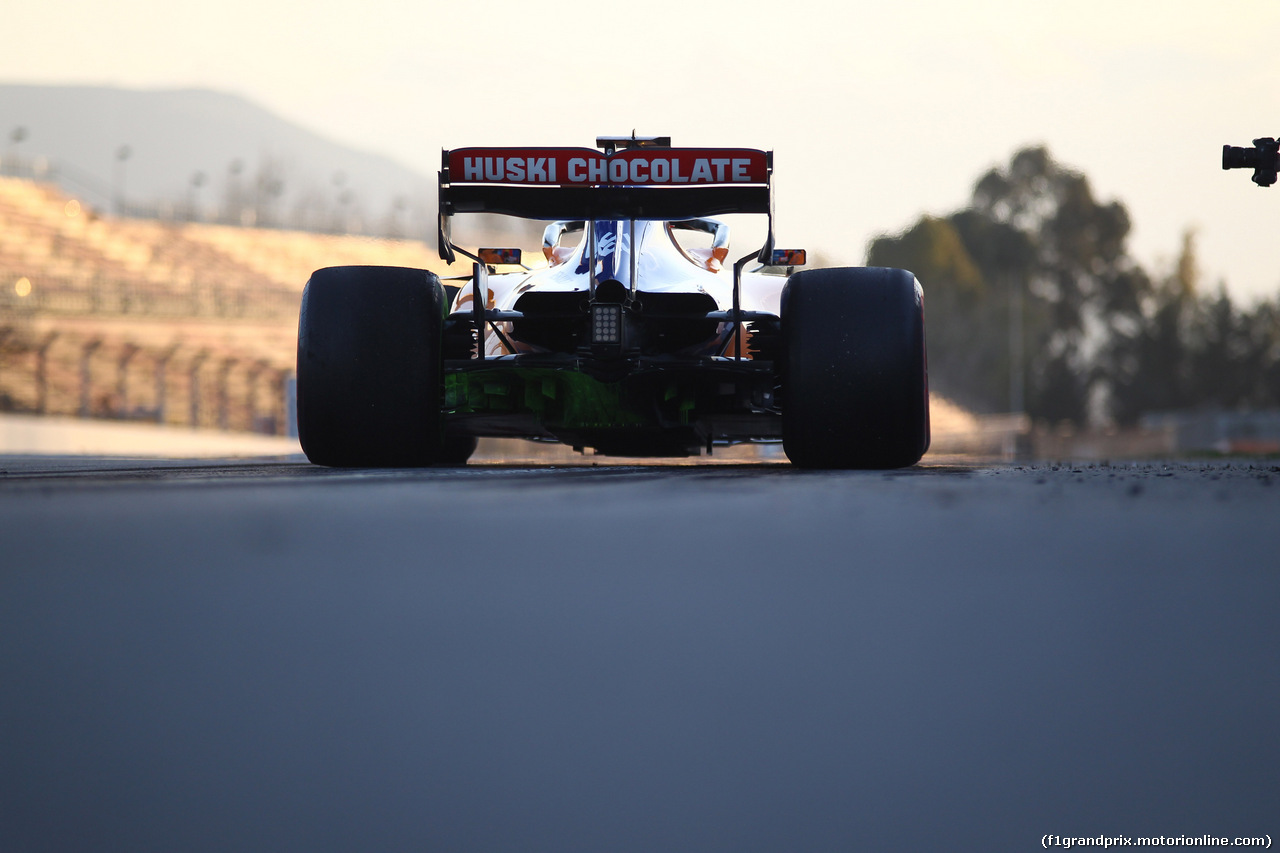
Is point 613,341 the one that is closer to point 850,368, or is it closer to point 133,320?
point 850,368

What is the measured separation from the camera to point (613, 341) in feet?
15.1

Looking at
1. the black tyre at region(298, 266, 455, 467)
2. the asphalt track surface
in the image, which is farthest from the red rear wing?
the asphalt track surface

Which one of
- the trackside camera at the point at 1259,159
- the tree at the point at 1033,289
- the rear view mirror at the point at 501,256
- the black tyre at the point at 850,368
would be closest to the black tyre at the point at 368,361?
the rear view mirror at the point at 501,256

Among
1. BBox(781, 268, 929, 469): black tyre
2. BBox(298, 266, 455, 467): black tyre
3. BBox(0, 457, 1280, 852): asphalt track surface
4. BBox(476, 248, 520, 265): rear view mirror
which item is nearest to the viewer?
BBox(0, 457, 1280, 852): asphalt track surface

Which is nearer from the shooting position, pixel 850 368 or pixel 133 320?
pixel 850 368

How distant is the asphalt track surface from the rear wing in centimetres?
281

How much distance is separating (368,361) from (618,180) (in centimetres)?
106

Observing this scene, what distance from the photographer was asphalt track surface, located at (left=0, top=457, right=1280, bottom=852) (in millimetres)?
1465

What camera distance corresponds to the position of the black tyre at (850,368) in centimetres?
450

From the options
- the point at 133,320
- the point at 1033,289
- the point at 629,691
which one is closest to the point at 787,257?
the point at 629,691

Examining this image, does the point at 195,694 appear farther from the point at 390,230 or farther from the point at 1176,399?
the point at 1176,399

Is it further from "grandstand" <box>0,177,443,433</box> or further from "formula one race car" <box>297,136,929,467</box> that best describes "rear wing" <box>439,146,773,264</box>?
"grandstand" <box>0,177,443,433</box>

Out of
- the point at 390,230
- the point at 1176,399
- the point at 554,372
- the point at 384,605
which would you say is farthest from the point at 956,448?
the point at 384,605

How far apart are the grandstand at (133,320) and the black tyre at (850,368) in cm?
3247
